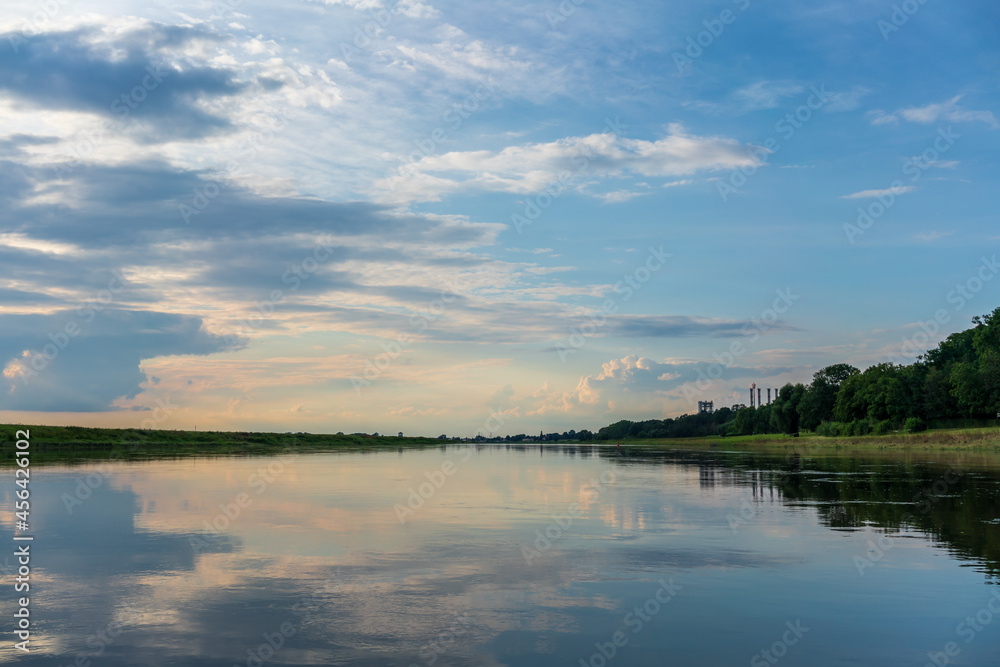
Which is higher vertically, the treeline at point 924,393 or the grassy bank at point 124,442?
the treeline at point 924,393

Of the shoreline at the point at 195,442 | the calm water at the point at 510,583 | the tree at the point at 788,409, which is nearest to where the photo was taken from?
the calm water at the point at 510,583

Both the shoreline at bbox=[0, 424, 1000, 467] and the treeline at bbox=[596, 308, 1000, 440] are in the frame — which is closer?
the shoreline at bbox=[0, 424, 1000, 467]

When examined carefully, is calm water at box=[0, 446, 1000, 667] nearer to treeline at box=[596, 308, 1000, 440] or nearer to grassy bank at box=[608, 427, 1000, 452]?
grassy bank at box=[608, 427, 1000, 452]

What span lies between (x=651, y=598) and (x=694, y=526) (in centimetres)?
876

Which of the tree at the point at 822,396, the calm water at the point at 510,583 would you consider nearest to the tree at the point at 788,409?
the tree at the point at 822,396

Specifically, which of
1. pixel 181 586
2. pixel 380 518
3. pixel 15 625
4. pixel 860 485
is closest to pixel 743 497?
pixel 860 485

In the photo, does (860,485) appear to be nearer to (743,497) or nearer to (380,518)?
(743,497)

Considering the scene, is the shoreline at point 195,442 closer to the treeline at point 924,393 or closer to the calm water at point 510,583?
the treeline at point 924,393

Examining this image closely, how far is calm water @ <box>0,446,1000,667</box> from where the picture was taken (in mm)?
9281

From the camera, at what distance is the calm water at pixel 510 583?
9281 mm

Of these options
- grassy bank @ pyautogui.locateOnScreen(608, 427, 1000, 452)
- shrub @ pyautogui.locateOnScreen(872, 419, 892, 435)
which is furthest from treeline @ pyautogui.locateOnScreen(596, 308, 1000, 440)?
grassy bank @ pyautogui.locateOnScreen(608, 427, 1000, 452)

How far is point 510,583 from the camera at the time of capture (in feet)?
42.5

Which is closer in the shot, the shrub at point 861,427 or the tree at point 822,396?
the shrub at point 861,427

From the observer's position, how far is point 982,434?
257 feet
